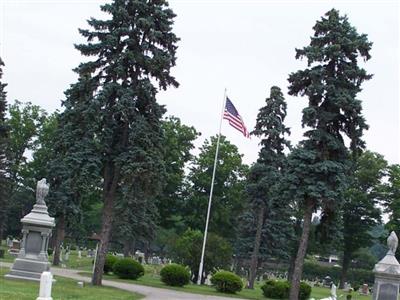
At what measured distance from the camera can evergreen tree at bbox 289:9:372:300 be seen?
29.9 m

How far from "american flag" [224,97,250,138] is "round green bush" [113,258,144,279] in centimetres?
989

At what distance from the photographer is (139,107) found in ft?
94.3

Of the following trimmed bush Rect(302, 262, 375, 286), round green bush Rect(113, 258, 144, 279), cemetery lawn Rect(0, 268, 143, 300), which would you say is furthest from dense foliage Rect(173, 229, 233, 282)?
trimmed bush Rect(302, 262, 375, 286)

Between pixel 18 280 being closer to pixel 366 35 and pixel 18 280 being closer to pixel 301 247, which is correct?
pixel 301 247

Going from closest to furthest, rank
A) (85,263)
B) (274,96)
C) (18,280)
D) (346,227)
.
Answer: (18,280)
(274,96)
(85,263)
(346,227)

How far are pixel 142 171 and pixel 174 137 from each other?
34.3 m

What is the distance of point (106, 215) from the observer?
91.1ft

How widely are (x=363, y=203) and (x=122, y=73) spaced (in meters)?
37.6

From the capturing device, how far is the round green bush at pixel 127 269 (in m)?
34.5

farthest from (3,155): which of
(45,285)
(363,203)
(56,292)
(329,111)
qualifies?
(45,285)

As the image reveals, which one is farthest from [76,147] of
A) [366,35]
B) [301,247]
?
[366,35]

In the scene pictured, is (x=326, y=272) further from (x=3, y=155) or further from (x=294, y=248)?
(x=3, y=155)

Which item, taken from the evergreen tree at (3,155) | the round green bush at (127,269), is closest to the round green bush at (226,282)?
the round green bush at (127,269)

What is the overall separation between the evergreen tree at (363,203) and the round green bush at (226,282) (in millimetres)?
27273
